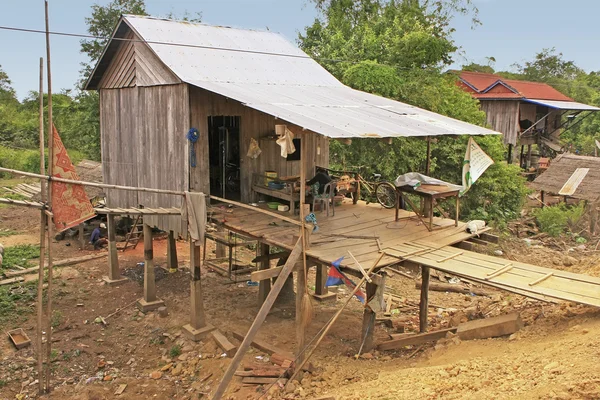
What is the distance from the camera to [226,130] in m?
14.7

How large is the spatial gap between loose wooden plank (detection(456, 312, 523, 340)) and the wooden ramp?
2.30 feet

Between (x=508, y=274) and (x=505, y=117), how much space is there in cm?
2547

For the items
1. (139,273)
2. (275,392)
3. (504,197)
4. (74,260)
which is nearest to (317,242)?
(275,392)

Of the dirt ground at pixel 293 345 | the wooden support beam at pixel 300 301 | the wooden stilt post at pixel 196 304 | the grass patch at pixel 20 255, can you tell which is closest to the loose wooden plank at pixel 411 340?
the dirt ground at pixel 293 345

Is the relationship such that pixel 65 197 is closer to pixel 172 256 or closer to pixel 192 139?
pixel 192 139

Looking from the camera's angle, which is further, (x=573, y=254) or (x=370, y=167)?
(x=370, y=167)

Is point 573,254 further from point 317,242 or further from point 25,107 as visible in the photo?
point 25,107

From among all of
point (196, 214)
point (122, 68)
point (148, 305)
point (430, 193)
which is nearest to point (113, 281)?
point (148, 305)

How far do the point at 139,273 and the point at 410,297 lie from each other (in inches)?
337

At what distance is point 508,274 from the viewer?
8469mm

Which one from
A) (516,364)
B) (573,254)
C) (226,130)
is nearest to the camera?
(516,364)

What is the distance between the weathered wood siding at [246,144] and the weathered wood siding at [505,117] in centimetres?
2078

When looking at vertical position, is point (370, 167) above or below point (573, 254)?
above

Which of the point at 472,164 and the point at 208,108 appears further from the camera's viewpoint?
the point at 208,108
